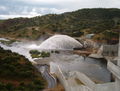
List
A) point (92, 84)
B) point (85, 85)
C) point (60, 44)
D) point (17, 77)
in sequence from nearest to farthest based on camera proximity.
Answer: point (92, 84), point (85, 85), point (17, 77), point (60, 44)

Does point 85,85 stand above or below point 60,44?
below

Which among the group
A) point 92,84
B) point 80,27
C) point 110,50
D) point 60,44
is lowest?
point 92,84

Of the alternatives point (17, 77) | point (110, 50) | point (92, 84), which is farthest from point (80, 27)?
point (92, 84)

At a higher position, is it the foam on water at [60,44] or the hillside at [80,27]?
the hillside at [80,27]

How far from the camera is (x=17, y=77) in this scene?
34094 mm

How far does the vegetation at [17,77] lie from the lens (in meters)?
30.1

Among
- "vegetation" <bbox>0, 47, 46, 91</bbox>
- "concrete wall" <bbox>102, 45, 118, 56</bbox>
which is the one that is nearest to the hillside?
"concrete wall" <bbox>102, 45, 118, 56</bbox>

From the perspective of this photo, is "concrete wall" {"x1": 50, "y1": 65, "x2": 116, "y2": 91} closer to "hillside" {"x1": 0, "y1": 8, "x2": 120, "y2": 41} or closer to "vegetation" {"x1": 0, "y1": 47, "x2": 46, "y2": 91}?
"vegetation" {"x1": 0, "y1": 47, "x2": 46, "y2": 91}

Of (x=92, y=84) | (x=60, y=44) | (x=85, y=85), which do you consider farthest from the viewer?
(x=60, y=44)

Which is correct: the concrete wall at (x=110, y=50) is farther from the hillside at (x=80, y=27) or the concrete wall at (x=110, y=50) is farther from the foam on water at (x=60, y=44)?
the hillside at (x=80, y=27)

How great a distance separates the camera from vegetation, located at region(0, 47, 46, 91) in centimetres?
3009

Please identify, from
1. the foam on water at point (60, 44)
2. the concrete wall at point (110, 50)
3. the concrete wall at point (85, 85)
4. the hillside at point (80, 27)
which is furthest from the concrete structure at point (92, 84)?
the hillside at point (80, 27)

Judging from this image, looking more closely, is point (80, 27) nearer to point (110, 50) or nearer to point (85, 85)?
point (110, 50)

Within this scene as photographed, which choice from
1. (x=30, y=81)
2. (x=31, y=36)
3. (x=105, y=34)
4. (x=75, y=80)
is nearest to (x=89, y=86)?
(x=75, y=80)
